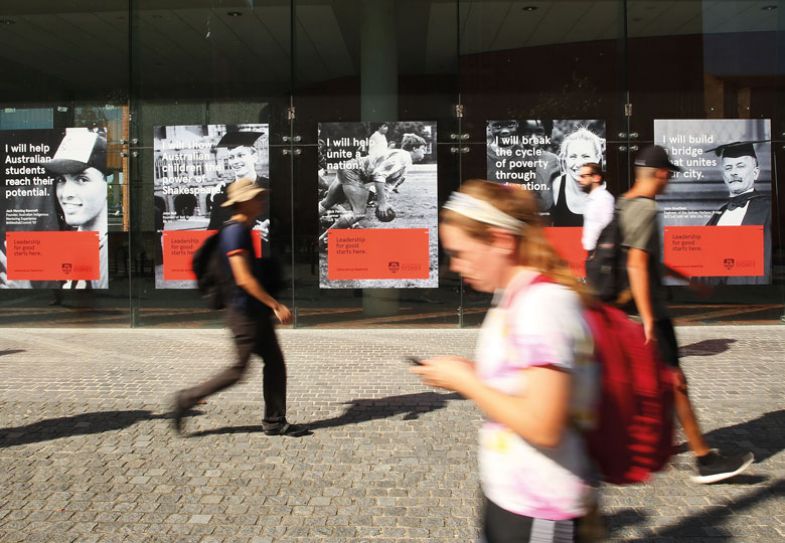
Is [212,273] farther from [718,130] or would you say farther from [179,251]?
[718,130]

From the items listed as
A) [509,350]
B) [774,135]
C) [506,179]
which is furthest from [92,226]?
[509,350]

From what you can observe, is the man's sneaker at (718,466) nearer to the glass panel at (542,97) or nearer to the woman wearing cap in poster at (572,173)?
the glass panel at (542,97)

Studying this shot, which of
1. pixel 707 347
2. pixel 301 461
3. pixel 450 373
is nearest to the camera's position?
pixel 450 373

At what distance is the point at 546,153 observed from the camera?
11.8m

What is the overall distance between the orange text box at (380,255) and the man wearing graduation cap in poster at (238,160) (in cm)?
136

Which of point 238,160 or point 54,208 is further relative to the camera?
point 54,208

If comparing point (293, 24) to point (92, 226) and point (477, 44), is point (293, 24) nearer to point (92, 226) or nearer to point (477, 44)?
point (477, 44)

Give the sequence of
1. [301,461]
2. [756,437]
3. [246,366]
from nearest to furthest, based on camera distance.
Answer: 1. [301,461]
2. [246,366]
3. [756,437]

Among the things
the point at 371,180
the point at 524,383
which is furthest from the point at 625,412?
the point at 371,180

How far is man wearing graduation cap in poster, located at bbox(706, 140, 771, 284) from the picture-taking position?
11.6 m

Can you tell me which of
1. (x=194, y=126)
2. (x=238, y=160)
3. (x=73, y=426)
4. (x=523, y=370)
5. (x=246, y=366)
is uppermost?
(x=194, y=126)

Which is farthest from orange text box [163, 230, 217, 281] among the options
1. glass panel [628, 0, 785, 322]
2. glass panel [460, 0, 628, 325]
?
glass panel [628, 0, 785, 322]

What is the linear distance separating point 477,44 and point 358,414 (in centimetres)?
732

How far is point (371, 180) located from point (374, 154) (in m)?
0.40
